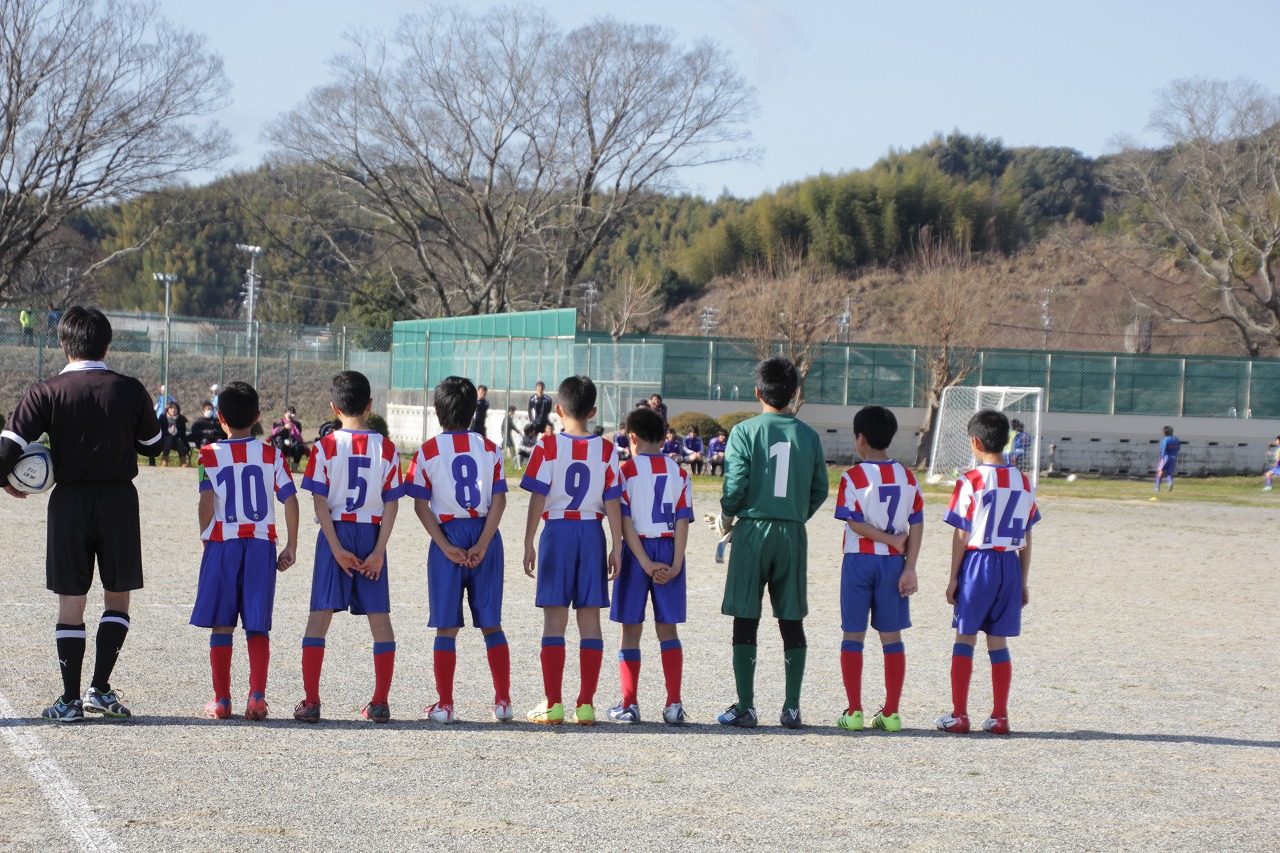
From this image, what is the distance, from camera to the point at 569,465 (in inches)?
237

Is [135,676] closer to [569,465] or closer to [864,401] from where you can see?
[569,465]

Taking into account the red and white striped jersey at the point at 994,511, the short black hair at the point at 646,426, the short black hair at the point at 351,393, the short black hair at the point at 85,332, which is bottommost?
the red and white striped jersey at the point at 994,511

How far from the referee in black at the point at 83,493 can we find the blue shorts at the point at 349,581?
2.57 ft

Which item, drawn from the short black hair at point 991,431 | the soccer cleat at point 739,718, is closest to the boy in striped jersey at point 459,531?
the soccer cleat at point 739,718

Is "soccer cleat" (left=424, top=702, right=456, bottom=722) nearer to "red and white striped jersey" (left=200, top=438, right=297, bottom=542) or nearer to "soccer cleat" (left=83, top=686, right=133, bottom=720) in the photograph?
"red and white striped jersey" (left=200, top=438, right=297, bottom=542)

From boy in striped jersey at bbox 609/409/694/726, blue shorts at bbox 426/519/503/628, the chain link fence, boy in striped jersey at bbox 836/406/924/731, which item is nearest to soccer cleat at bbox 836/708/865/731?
boy in striped jersey at bbox 836/406/924/731

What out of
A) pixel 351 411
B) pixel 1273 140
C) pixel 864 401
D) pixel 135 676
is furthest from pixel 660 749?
pixel 1273 140

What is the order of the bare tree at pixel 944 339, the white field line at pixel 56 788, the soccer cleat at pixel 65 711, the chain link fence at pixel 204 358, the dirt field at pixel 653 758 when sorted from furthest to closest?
the bare tree at pixel 944 339 → the chain link fence at pixel 204 358 → the soccer cleat at pixel 65 711 → the dirt field at pixel 653 758 → the white field line at pixel 56 788

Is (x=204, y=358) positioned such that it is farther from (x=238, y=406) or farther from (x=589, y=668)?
(x=589, y=668)

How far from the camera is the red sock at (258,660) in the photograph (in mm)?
5766

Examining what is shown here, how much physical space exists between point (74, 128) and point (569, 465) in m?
34.3

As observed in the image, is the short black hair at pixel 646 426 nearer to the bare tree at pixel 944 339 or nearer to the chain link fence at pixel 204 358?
the chain link fence at pixel 204 358

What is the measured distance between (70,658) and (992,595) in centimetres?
424

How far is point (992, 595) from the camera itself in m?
6.17
